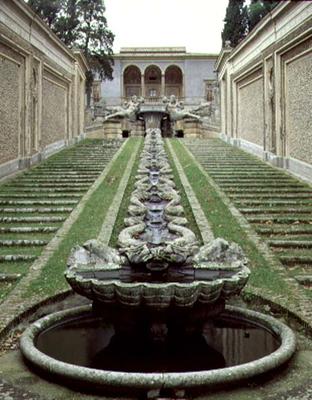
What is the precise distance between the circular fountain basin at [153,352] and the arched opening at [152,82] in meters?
58.2

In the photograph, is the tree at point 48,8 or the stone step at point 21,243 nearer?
the stone step at point 21,243

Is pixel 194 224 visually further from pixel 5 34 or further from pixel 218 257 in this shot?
pixel 5 34

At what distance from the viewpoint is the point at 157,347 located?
5172 millimetres

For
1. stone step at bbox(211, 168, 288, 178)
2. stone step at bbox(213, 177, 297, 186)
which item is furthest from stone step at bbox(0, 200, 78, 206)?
stone step at bbox(211, 168, 288, 178)

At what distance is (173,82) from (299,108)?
152 ft

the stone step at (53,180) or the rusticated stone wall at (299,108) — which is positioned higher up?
the rusticated stone wall at (299,108)

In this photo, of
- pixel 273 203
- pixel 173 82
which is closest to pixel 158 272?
pixel 273 203

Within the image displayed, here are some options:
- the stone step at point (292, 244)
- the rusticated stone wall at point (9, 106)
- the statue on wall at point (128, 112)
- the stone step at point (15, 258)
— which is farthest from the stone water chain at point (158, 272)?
the statue on wall at point (128, 112)

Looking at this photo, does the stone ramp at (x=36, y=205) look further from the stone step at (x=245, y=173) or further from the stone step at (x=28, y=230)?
the stone step at (x=245, y=173)

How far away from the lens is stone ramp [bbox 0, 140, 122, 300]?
9.13 metres

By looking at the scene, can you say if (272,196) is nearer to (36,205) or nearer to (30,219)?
(36,205)

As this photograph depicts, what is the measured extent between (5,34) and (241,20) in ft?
77.6

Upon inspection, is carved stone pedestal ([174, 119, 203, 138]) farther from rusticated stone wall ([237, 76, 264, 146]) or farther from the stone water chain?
the stone water chain

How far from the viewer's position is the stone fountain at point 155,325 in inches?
174
